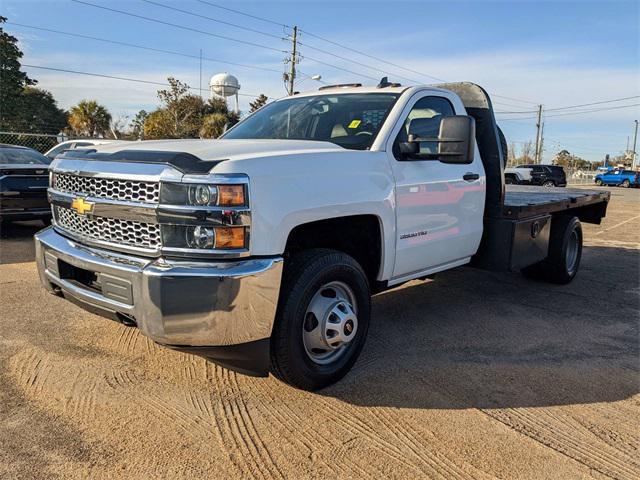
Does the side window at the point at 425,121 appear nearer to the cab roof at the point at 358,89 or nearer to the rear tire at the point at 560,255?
the cab roof at the point at 358,89

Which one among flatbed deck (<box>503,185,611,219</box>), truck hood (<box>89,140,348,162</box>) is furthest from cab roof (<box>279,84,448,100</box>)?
flatbed deck (<box>503,185,611,219</box>)

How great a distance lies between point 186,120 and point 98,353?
32114mm

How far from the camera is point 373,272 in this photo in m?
3.73

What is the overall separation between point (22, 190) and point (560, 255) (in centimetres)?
758

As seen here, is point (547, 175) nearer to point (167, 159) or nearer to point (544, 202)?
point (544, 202)

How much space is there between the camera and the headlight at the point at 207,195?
8.57 ft

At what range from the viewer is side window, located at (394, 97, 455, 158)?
12.6 feet

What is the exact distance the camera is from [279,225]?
2.79m

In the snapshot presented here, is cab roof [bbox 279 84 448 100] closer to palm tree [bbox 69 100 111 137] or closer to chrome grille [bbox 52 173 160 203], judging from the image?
chrome grille [bbox 52 173 160 203]

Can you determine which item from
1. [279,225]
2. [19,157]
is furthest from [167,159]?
[19,157]

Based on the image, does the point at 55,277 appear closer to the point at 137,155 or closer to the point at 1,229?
the point at 137,155

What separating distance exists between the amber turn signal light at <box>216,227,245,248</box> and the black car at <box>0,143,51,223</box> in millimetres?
6500

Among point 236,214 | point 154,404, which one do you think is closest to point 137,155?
point 236,214

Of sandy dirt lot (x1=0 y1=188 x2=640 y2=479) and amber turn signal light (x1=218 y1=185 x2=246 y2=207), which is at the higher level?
amber turn signal light (x1=218 y1=185 x2=246 y2=207)
